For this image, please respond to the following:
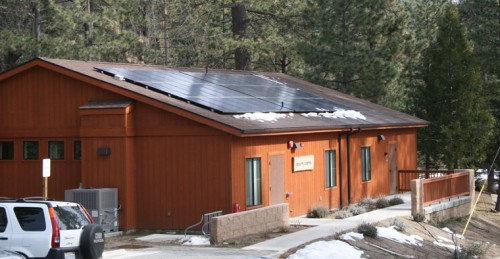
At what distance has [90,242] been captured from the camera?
16.4 metres

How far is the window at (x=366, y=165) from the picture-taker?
104 feet

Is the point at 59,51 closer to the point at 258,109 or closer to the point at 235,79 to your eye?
the point at 235,79

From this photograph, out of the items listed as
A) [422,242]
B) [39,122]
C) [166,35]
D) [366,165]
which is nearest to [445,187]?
[366,165]

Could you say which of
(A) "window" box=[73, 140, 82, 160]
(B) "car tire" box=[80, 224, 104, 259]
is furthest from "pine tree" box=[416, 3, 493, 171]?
(B) "car tire" box=[80, 224, 104, 259]

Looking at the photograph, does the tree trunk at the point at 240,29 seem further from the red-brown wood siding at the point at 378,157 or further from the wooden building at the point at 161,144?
the wooden building at the point at 161,144

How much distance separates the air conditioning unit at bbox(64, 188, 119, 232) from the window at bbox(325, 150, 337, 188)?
7.90m

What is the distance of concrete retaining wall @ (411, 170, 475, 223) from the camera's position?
27.4 m

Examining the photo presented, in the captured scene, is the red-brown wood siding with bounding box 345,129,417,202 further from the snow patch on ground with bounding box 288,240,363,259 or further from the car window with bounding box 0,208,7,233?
the car window with bounding box 0,208,7,233

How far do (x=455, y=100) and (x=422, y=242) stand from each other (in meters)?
16.0

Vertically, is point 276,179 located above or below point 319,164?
below

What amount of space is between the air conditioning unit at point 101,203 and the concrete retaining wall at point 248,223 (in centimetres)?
406

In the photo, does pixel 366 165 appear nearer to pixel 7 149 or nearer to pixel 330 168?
pixel 330 168

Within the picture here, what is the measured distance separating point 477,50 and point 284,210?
2197cm

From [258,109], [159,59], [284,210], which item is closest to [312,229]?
[284,210]
